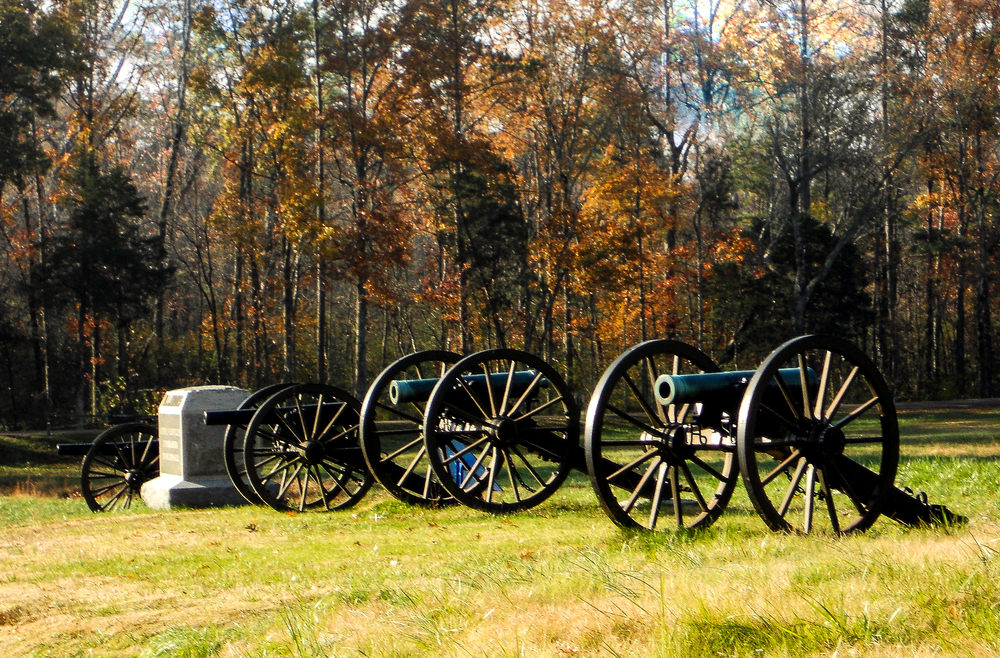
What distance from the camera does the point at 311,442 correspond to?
1131 centimetres

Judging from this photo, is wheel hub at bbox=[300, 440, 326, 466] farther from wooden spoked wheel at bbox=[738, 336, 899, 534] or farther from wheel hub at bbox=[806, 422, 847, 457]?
wheel hub at bbox=[806, 422, 847, 457]

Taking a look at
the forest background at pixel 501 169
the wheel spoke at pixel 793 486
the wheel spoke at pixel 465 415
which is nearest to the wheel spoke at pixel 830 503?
the wheel spoke at pixel 793 486

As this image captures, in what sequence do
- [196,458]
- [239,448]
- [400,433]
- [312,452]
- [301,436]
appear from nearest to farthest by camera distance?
[400,433] < [312,452] < [301,436] < [239,448] < [196,458]

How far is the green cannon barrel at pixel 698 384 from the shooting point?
23.0 ft

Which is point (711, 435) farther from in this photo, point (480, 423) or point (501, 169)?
point (501, 169)

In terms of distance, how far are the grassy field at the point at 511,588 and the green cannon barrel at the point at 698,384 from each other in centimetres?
91

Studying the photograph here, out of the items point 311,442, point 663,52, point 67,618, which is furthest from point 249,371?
point 67,618

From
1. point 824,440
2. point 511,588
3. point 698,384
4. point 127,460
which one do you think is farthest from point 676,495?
point 127,460

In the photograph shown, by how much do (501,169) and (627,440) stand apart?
24.4 meters

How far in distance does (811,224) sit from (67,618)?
34.0 meters

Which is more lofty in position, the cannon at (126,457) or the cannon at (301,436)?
the cannon at (301,436)

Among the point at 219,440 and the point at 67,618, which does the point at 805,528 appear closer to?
the point at 67,618

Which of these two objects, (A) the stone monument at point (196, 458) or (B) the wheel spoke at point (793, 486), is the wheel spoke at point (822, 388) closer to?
(B) the wheel spoke at point (793, 486)

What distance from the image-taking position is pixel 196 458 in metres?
13.8
